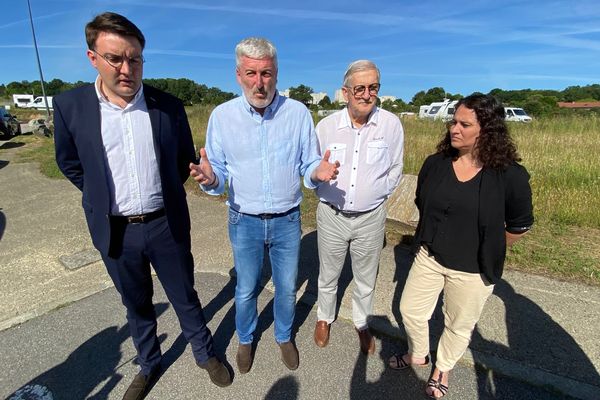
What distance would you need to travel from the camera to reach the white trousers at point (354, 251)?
2.64 m

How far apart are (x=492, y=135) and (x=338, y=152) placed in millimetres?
997

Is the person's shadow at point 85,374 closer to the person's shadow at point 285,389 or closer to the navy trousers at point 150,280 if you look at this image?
the navy trousers at point 150,280

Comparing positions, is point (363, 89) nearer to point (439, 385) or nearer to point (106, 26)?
point (106, 26)

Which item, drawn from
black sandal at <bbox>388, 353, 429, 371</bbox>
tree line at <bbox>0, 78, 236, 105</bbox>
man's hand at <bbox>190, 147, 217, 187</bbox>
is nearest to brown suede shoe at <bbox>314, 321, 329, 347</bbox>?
black sandal at <bbox>388, 353, 429, 371</bbox>

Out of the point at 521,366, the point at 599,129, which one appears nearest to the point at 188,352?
the point at 521,366

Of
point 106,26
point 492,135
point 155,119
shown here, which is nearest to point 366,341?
point 492,135

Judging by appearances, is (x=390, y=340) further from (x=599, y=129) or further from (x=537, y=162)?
(x=599, y=129)

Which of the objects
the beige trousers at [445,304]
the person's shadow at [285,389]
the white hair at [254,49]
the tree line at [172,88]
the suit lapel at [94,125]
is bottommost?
the person's shadow at [285,389]

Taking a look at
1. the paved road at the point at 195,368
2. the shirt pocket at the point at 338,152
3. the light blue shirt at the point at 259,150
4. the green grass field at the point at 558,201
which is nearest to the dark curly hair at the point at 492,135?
the shirt pocket at the point at 338,152

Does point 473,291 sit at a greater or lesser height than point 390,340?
greater

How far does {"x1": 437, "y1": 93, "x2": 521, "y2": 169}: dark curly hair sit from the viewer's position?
199cm

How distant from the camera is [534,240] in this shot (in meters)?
4.48

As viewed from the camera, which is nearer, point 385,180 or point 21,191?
point 385,180

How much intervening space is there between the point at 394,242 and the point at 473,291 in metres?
2.54
